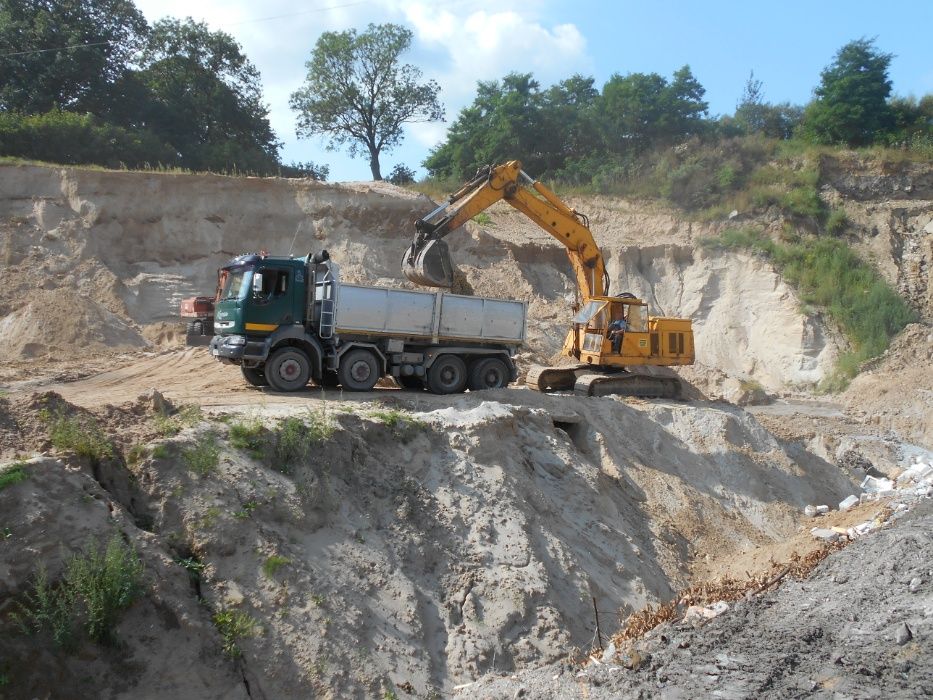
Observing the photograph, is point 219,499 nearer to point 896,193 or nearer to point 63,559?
point 63,559

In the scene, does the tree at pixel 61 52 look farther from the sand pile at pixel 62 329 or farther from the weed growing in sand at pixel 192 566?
the weed growing in sand at pixel 192 566

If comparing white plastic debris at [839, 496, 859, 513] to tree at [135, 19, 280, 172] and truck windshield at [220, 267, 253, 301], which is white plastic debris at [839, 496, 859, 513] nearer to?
truck windshield at [220, 267, 253, 301]

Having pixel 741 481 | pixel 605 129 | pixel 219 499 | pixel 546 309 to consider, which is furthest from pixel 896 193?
Result: pixel 219 499

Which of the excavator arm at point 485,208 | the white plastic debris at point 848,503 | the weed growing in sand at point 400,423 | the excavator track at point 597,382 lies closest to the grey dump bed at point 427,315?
the excavator arm at point 485,208

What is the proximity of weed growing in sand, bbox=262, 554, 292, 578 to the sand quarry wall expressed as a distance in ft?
43.2

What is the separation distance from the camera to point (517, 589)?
10008mm

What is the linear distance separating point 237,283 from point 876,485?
13.3m

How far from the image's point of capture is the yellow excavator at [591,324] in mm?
18531

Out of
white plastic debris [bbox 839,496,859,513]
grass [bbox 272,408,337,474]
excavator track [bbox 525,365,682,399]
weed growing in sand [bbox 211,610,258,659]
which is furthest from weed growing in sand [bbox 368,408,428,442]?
white plastic debris [bbox 839,496,859,513]

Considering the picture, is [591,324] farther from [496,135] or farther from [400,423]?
[496,135]

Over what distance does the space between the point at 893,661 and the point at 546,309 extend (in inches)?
825

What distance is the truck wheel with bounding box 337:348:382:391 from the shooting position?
15.3 meters

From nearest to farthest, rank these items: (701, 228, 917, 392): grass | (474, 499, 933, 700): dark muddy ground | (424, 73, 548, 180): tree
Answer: (474, 499, 933, 700): dark muddy ground → (701, 228, 917, 392): grass → (424, 73, 548, 180): tree

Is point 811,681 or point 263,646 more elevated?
point 811,681
